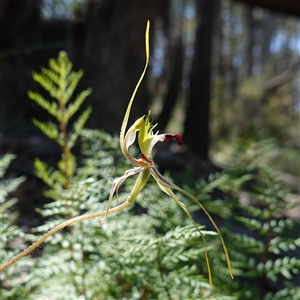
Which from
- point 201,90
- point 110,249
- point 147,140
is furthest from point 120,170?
point 201,90

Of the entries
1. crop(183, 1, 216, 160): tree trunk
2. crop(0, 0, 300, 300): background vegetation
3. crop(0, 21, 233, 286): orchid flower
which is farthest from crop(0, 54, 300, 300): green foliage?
crop(183, 1, 216, 160): tree trunk

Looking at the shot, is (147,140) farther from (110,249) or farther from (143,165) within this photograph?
(110,249)

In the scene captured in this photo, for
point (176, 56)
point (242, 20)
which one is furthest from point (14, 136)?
point (242, 20)

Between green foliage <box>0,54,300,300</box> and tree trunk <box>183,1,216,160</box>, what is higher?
tree trunk <box>183,1,216,160</box>

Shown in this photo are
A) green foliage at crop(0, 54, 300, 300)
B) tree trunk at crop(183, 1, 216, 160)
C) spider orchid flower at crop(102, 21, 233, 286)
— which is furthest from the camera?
tree trunk at crop(183, 1, 216, 160)

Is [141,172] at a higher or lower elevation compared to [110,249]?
higher

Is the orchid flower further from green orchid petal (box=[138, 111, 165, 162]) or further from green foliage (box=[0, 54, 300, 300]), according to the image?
green foliage (box=[0, 54, 300, 300])

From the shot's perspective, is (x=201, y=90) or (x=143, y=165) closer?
(x=143, y=165)

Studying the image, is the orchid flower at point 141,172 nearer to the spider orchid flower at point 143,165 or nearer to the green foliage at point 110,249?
the spider orchid flower at point 143,165
